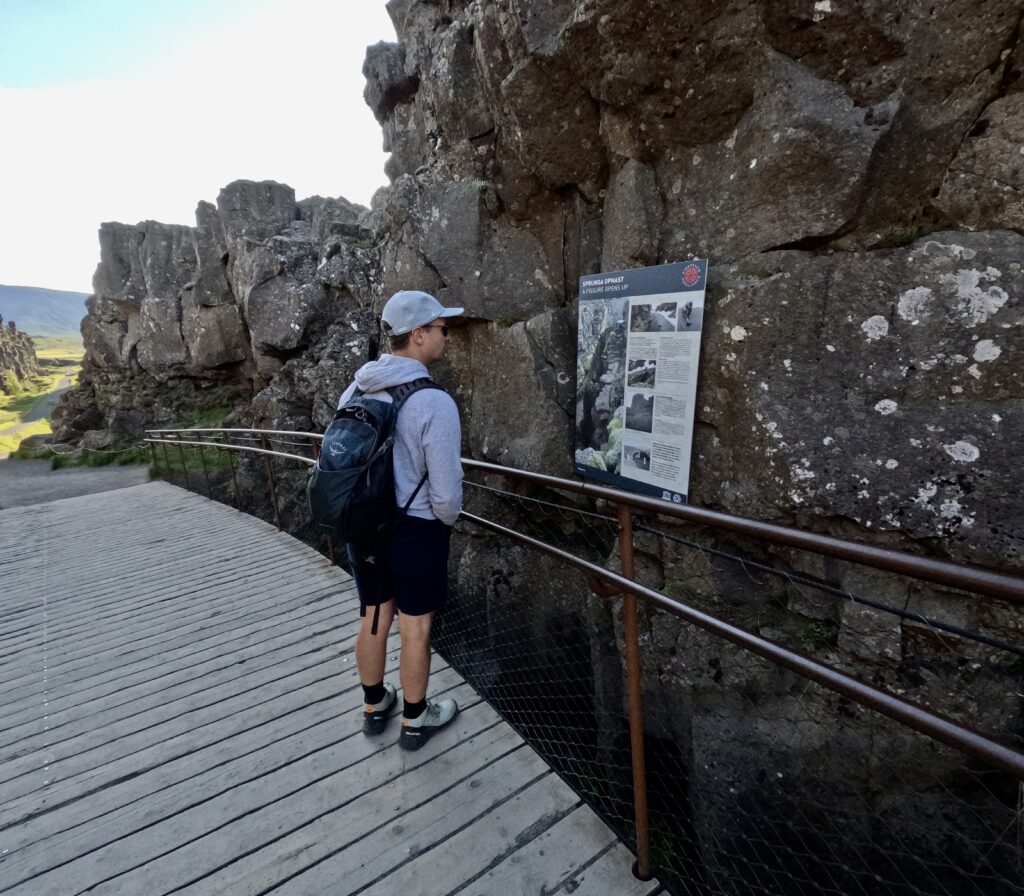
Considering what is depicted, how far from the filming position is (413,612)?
2199 millimetres

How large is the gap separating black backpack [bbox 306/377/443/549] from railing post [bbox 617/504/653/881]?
83 centimetres

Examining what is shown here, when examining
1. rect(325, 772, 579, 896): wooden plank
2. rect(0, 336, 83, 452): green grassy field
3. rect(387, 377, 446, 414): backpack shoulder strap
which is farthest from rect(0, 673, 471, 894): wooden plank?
rect(0, 336, 83, 452): green grassy field

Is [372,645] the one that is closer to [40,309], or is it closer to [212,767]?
[212,767]

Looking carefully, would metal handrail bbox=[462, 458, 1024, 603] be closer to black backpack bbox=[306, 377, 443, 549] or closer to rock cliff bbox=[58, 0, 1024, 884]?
black backpack bbox=[306, 377, 443, 549]

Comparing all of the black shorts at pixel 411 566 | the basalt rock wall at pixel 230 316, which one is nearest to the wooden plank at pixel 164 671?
the black shorts at pixel 411 566

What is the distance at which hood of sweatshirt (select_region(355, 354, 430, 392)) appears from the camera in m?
2.03

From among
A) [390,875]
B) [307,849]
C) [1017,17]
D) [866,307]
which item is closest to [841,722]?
[866,307]

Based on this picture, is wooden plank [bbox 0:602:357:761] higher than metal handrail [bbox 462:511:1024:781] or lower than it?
lower

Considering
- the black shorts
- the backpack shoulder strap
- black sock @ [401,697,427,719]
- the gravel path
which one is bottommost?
the gravel path

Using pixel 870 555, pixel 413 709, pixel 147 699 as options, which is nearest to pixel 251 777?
pixel 413 709

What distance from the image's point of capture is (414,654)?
2268mm

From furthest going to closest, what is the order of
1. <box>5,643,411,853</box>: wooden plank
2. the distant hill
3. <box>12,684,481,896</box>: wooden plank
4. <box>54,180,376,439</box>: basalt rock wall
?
the distant hill → <box>54,180,376,439</box>: basalt rock wall → <box>5,643,411,853</box>: wooden plank → <box>12,684,481,896</box>: wooden plank

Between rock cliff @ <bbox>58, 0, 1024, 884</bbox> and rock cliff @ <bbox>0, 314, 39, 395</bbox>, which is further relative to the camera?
rock cliff @ <bbox>0, 314, 39, 395</bbox>

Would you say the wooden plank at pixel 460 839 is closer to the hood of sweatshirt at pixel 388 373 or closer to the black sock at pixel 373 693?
the black sock at pixel 373 693
